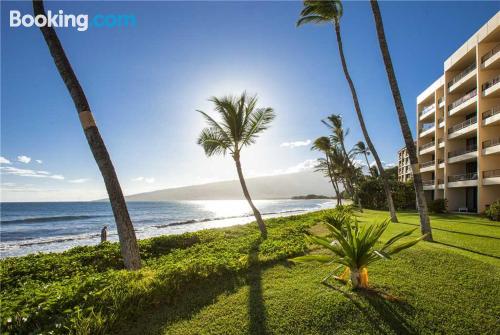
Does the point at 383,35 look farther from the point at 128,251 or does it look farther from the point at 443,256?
the point at 128,251

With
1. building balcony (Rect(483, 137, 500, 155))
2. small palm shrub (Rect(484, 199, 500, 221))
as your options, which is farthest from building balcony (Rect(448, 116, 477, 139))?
small palm shrub (Rect(484, 199, 500, 221))

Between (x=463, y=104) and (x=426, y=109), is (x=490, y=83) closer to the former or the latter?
(x=463, y=104)

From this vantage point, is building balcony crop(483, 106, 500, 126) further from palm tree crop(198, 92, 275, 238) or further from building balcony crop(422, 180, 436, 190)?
palm tree crop(198, 92, 275, 238)

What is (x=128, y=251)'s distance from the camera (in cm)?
592

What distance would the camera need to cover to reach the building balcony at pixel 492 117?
2019 cm

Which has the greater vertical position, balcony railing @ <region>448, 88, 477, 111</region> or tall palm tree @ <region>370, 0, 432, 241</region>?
balcony railing @ <region>448, 88, 477, 111</region>

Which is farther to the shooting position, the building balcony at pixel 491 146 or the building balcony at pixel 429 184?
the building balcony at pixel 429 184

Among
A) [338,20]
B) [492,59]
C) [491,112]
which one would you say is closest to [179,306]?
[338,20]

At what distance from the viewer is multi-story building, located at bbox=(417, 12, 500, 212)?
70.2 feet

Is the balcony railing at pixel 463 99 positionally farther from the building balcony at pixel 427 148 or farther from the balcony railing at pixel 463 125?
the building balcony at pixel 427 148

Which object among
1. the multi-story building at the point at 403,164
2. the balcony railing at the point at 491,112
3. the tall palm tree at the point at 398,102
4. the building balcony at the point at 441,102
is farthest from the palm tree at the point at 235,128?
the multi-story building at the point at 403,164

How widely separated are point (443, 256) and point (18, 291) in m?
8.67

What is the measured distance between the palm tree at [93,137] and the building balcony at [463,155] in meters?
27.9

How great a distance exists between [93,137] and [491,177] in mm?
26688
